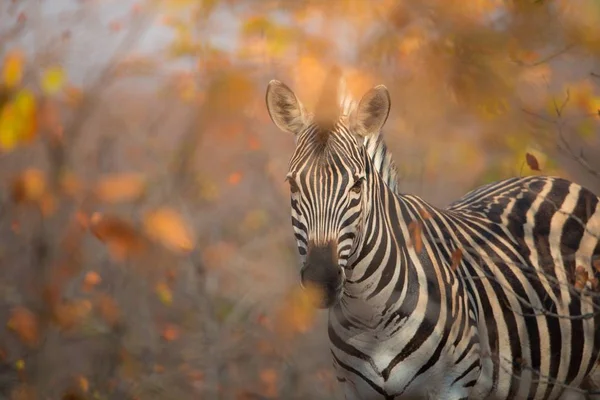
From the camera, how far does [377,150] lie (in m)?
4.79

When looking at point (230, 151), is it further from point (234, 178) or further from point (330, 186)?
point (330, 186)

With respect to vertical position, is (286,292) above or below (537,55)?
below

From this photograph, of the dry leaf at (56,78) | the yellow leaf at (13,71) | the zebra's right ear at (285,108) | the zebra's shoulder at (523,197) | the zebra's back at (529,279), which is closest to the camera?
the yellow leaf at (13,71)

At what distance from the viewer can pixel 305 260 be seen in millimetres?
3996

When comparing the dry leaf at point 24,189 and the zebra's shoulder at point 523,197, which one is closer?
the dry leaf at point 24,189

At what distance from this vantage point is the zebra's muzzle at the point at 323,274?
12.6 feet

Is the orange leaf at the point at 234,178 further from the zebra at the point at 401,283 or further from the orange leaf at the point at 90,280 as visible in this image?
the zebra at the point at 401,283

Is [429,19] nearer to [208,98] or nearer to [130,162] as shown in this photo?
[208,98]

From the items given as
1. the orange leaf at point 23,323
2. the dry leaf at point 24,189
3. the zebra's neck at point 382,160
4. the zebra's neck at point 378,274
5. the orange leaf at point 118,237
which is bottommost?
the orange leaf at point 23,323

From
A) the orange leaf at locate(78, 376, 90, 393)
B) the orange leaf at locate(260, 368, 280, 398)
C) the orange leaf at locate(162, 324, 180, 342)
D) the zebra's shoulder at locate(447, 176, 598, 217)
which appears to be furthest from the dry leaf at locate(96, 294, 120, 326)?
the zebra's shoulder at locate(447, 176, 598, 217)

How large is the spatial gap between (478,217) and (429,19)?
4558 millimetres

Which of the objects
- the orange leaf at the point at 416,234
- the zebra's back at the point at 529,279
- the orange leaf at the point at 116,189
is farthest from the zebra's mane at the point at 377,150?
the orange leaf at the point at 116,189

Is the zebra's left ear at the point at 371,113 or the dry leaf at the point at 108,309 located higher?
the zebra's left ear at the point at 371,113

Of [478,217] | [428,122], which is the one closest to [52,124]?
[478,217]
